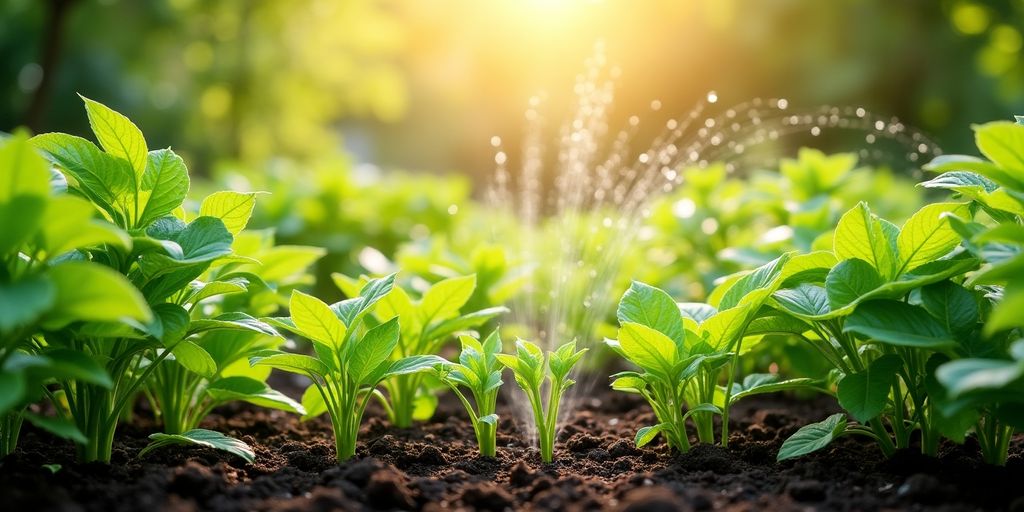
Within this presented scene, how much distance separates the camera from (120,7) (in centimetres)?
887

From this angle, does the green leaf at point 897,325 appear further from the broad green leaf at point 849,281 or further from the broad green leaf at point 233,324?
the broad green leaf at point 233,324

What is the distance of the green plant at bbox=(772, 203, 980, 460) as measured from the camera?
1.79m

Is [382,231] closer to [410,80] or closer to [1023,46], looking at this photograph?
[1023,46]

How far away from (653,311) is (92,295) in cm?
131

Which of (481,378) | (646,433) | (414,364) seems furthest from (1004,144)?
(414,364)

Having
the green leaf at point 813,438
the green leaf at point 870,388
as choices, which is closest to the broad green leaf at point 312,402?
the green leaf at point 813,438

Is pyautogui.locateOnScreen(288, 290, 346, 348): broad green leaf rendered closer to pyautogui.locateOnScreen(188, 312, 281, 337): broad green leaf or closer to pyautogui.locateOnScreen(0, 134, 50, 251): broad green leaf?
pyautogui.locateOnScreen(188, 312, 281, 337): broad green leaf

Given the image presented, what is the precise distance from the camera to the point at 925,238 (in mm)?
1952

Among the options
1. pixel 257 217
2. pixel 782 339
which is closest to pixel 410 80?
pixel 257 217

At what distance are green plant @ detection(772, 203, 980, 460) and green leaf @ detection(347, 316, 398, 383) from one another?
982mm

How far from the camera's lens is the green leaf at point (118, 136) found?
192 centimetres

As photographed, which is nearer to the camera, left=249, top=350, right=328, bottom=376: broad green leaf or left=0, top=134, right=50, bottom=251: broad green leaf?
left=0, top=134, right=50, bottom=251: broad green leaf

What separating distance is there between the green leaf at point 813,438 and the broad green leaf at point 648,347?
37cm

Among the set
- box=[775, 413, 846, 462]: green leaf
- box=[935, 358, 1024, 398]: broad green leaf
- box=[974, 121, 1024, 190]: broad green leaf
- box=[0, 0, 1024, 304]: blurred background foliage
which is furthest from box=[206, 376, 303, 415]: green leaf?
box=[974, 121, 1024, 190]: broad green leaf
